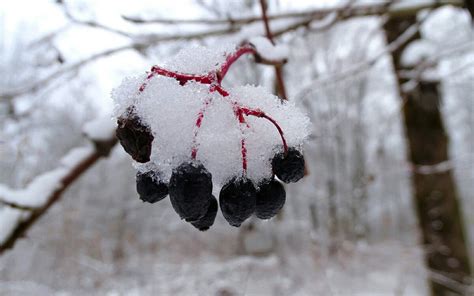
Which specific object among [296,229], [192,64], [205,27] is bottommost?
[296,229]

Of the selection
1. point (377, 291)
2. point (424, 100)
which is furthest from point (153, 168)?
point (377, 291)

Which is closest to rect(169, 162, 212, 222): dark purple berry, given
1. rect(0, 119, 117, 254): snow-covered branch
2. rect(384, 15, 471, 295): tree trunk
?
rect(0, 119, 117, 254): snow-covered branch

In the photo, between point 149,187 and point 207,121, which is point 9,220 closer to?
point 149,187

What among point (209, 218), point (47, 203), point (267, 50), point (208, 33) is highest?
point (208, 33)

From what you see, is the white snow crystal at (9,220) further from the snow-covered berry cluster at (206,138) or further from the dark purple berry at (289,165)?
the dark purple berry at (289,165)

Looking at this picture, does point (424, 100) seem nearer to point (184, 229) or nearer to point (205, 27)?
point (205, 27)

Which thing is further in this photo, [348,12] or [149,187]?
[348,12]

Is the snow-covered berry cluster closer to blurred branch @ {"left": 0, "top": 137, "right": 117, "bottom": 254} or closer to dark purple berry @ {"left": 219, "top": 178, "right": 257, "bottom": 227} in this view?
dark purple berry @ {"left": 219, "top": 178, "right": 257, "bottom": 227}

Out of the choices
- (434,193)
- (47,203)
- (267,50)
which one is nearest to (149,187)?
(267,50)
